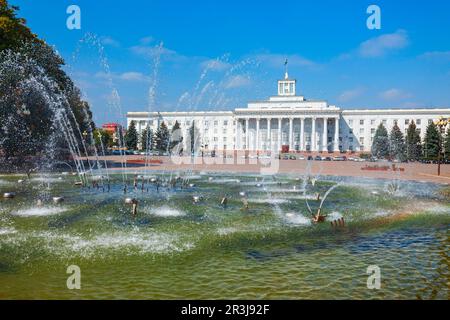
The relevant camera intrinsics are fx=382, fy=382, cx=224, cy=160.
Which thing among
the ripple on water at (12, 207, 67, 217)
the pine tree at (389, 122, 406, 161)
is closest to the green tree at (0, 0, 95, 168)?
the ripple on water at (12, 207, 67, 217)

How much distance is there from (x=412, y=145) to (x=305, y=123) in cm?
2735

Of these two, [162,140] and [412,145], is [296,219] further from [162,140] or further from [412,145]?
[162,140]

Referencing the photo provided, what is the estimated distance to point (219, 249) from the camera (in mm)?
8109

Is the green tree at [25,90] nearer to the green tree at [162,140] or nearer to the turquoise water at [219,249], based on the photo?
the turquoise water at [219,249]

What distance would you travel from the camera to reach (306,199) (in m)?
15.4

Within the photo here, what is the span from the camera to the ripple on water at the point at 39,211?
11.4 metres

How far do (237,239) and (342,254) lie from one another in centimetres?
238

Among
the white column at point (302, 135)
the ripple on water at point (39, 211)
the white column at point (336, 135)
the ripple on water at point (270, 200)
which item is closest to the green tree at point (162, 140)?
the white column at point (302, 135)

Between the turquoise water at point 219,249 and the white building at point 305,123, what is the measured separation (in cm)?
6877

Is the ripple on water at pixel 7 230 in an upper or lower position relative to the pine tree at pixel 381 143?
lower

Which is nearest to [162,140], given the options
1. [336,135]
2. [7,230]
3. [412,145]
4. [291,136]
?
[291,136]

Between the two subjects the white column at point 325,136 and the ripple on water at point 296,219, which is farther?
the white column at point 325,136

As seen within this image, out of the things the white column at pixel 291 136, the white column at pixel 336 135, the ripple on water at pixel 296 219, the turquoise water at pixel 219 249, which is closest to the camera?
the turquoise water at pixel 219 249

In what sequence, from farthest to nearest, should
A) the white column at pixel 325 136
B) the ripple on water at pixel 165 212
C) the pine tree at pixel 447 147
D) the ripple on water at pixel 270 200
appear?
1. the white column at pixel 325 136
2. the pine tree at pixel 447 147
3. the ripple on water at pixel 270 200
4. the ripple on water at pixel 165 212
